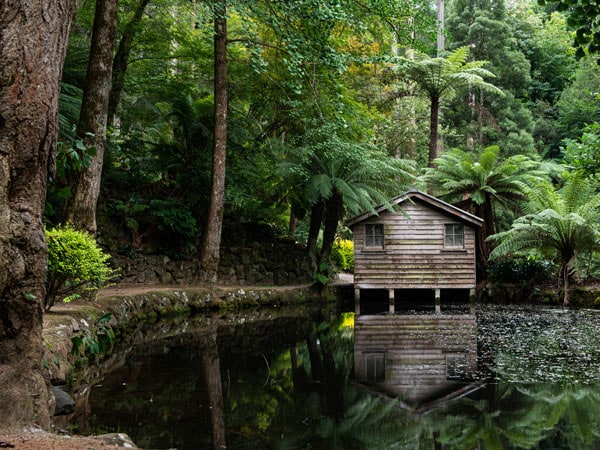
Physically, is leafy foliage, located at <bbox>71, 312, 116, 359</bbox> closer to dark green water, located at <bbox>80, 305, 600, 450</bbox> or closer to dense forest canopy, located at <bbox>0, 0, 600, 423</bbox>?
dark green water, located at <bbox>80, 305, 600, 450</bbox>

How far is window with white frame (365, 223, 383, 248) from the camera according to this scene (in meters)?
16.1

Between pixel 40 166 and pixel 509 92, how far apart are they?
78.5 feet

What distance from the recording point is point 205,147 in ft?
46.1

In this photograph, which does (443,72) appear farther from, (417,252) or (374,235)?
(417,252)

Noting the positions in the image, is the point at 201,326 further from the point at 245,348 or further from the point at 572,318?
the point at 572,318

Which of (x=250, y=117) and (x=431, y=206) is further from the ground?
(x=250, y=117)

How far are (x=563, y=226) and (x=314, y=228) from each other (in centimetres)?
635

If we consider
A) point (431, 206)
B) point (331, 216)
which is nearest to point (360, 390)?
point (331, 216)

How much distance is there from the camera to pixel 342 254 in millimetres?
21891

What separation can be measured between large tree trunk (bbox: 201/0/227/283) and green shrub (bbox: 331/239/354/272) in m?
9.46

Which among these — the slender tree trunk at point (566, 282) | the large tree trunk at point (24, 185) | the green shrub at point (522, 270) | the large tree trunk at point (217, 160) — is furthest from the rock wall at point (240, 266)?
the large tree trunk at point (24, 185)

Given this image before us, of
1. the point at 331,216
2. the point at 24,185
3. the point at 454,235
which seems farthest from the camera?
the point at 454,235

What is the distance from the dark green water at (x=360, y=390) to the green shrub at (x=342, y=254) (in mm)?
11414

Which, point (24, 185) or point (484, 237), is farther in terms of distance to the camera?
point (484, 237)
